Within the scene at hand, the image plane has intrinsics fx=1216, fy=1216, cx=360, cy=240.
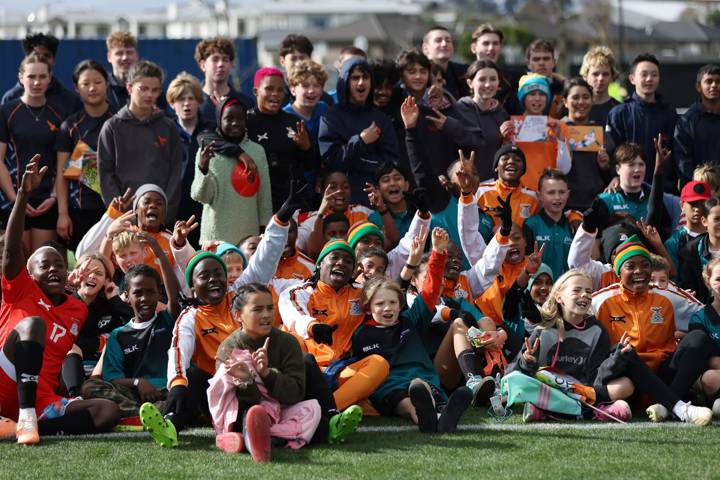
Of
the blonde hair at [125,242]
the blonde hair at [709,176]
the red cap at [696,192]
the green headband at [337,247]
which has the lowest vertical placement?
the green headband at [337,247]

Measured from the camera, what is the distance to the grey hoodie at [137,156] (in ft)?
31.2

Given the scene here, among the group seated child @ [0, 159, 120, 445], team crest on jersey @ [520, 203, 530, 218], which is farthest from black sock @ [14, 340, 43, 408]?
team crest on jersey @ [520, 203, 530, 218]

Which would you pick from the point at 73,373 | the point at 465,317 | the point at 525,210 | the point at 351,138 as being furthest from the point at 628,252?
the point at 73,373

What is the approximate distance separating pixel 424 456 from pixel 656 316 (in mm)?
2448

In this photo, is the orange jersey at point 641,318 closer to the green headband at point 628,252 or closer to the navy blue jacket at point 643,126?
the green headband at point 628,252

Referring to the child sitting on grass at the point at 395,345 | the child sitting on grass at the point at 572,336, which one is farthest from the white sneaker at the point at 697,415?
the child sitting on grass at the point at 395,345

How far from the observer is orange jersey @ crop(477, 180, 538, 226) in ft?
31.2

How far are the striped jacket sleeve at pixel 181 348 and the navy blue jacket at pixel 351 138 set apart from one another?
257cm

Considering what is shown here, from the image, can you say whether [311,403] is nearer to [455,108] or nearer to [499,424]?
[499,424]

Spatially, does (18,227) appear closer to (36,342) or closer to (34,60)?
(36,342)

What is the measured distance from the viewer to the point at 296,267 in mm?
8977

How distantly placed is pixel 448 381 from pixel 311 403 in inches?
63.4

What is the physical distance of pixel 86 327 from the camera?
26.8 feet

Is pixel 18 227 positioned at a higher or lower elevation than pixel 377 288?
higher
